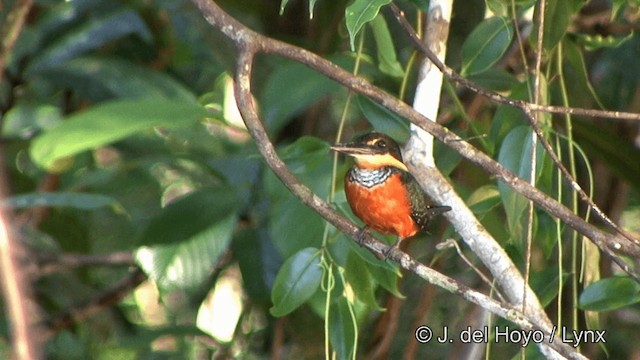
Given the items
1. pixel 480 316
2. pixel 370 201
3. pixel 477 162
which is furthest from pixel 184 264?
pixel 477 162

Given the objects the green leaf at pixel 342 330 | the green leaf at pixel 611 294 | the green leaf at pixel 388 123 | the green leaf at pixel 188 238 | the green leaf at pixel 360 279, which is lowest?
the green leaf at pixel 188 238

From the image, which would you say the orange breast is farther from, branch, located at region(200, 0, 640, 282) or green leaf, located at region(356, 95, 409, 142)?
branch, located at region(200, 0, 640, 282)

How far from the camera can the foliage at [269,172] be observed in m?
1.85

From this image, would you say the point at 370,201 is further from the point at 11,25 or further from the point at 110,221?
the point at 110,221

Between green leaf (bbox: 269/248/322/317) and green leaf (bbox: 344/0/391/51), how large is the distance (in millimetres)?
488

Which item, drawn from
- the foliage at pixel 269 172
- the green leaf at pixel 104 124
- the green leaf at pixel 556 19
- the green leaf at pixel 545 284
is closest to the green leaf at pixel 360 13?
the foliage at pixel 269 172

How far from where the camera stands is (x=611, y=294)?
5.69 feet

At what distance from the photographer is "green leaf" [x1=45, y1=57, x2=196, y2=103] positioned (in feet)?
8.64

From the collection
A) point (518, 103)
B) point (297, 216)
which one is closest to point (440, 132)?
point (518, 103)

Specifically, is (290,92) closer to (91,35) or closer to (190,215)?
(190,215)

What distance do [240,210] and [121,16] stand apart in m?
0.68

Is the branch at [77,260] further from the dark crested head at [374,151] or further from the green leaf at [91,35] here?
the dark crested head at [374,151]

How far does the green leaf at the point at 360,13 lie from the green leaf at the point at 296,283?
49 cm

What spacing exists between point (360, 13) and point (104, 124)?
0.46m
